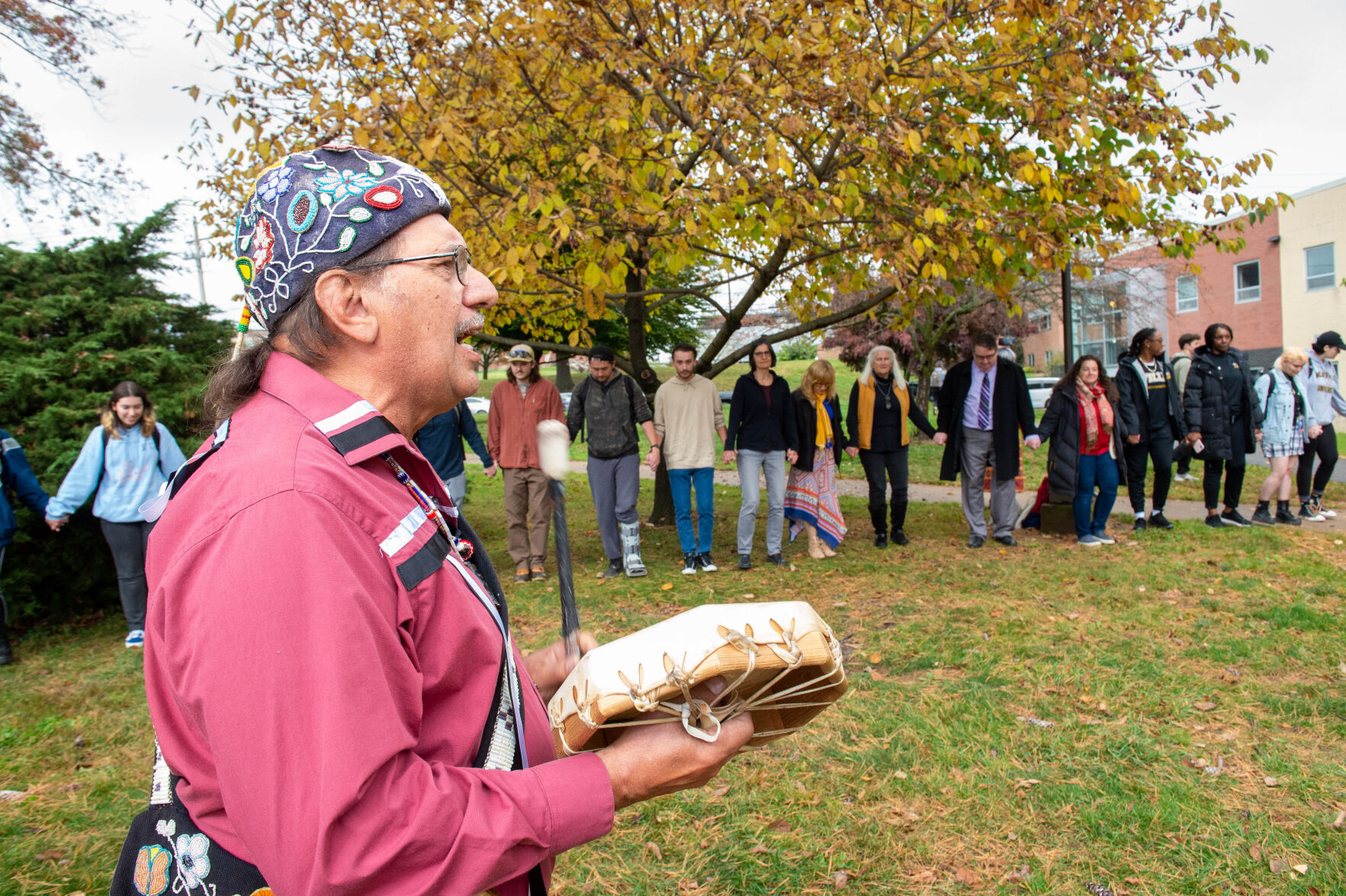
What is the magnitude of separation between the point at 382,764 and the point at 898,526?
29.0 ft

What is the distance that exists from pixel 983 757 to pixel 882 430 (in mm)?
5464

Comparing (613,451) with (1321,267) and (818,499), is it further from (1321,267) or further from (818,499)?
(1321,267)

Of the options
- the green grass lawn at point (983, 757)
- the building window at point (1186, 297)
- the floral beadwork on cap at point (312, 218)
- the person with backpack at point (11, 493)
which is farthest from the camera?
the building window at point (1186, 297)

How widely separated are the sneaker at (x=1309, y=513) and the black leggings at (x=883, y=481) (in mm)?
4639

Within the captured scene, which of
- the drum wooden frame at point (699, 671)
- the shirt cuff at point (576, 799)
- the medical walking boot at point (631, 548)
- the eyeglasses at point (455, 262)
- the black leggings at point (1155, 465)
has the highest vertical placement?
the eyeglasses at point (455, 262)

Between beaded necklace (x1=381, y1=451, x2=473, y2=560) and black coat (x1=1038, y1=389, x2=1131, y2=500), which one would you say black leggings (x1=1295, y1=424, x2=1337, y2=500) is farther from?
beaded necklace (x1=381, y1=451, x2=473, y2=560)

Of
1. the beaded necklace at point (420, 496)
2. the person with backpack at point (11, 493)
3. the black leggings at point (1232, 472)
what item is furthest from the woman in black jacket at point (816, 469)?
the beaded necklace at point (420, 496)

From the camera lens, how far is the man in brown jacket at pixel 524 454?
27.8 feet

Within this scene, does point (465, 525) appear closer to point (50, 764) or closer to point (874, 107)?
point (50, 764)

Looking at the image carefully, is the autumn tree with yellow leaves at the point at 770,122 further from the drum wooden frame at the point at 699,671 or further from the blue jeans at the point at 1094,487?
the drum wooden frame at the point at 699,671

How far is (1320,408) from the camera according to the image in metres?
9.61

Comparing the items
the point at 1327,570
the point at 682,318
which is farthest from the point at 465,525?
the point at 682,318

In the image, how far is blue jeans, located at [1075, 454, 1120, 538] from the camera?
8.93m

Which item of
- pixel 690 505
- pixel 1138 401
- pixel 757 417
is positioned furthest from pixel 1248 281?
pixel 690 505
